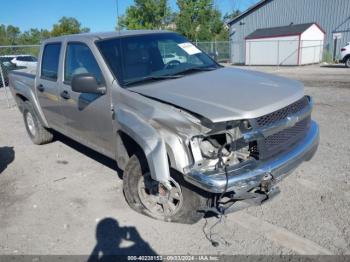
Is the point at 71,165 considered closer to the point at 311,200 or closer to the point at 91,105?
the point at 91,105

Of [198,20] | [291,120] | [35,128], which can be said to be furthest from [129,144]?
[198,20]

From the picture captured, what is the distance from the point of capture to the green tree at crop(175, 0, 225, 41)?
1731 inches

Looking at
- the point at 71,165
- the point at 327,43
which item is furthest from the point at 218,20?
the point at 71,165

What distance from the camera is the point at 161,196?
3.42m

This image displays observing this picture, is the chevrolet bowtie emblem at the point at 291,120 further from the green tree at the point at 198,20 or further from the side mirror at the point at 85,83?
the green tree at the point at 198,20

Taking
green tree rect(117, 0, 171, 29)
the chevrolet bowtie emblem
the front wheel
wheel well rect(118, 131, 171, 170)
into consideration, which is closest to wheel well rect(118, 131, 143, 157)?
wheel well rect(118, 131, 171, 170)

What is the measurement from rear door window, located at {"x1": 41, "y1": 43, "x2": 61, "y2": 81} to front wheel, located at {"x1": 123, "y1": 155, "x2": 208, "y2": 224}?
7.57ft

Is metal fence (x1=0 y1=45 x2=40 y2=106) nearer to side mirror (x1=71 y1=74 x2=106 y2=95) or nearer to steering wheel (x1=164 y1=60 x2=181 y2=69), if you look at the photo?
steering wheel (x1=164 y1=60 x2=181 y2=69)


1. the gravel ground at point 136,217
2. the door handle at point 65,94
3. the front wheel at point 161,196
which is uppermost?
the door handle at point 65,94

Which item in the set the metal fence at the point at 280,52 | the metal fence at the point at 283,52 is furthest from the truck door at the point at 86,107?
the metal fence at the point at 283,52

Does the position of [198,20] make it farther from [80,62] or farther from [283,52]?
[80,62]

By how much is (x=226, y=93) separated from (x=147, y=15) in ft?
152

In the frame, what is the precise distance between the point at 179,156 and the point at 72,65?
98.8 inches

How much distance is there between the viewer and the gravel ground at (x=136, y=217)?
3.12 metres
